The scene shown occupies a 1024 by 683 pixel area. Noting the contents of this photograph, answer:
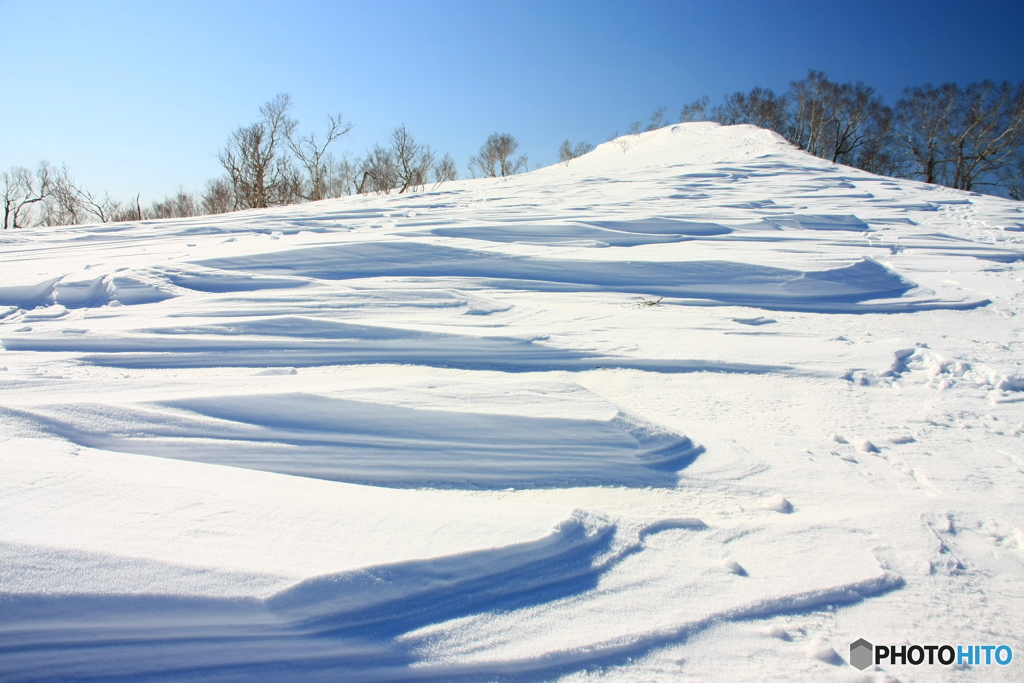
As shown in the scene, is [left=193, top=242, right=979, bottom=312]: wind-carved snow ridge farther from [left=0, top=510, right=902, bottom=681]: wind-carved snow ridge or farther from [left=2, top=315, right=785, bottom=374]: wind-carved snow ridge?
[left=0, top=510, right=902, bottom=681]: wind-carved snow ridge

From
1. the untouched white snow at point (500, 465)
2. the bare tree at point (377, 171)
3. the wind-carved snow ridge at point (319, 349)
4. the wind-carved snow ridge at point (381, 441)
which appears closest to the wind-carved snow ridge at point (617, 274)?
the untouched white snow at point (500, 465)

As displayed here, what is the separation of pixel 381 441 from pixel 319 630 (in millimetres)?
789

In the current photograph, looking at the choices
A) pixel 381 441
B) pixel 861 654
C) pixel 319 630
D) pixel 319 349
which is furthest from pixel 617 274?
pixel 319 630

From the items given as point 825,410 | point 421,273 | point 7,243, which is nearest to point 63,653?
point 825,410

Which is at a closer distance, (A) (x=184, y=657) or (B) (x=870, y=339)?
(A) (x=184, y=657)

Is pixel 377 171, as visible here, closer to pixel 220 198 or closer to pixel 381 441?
pixel 220 198

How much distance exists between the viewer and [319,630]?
3.48ft

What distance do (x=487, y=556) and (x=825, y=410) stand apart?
67.9 inches

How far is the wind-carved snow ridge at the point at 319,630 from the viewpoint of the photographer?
0.99 meters

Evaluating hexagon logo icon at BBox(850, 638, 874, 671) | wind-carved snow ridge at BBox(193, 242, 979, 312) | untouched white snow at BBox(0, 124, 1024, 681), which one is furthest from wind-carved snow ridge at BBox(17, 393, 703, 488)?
wind-carved snow ridge at BBox(193, 242, 979, 312)

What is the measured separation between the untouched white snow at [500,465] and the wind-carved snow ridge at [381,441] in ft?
0.04

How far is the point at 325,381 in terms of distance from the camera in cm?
221

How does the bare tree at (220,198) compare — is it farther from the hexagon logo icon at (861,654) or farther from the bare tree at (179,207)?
the hexagon logo icon at (861,654)

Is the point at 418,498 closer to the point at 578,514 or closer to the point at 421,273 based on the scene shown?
the point at 578,514
